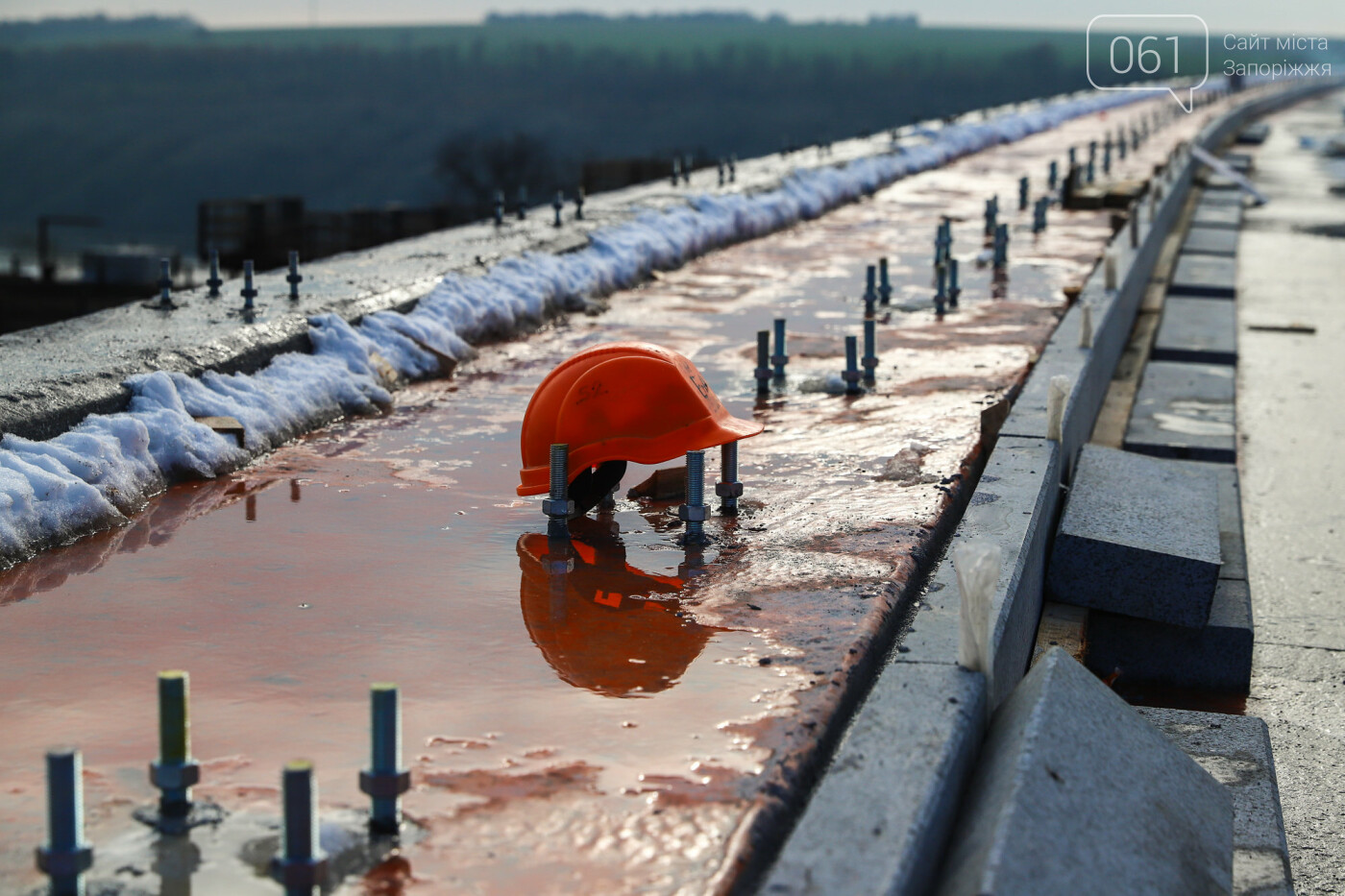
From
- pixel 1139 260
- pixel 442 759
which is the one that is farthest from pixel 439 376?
pixel 1139 260

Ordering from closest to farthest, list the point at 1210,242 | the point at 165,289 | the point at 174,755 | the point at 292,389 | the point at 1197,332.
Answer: the point at 174,755, the point at 292,389, the point at 165,289, the point at 1197,332, the point at 1210,242

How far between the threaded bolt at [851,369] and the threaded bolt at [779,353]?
56 centimetres

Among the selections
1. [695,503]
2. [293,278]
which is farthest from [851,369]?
[293,278]

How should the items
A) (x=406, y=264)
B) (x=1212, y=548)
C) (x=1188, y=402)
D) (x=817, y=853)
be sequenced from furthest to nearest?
1. (x=406, y=264)
2. (x=1188, y=402)
3. (x=1212, y=548)
4. (x=817, y=853)

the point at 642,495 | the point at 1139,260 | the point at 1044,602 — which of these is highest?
the point at 1139,260

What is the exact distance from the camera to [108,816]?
14.1 feet

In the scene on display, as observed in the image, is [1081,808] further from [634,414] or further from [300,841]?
[634,414]

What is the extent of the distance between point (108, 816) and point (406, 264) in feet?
34.1

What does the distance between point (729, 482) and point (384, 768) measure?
350 centimetres

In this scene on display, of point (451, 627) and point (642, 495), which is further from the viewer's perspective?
point (642, 495)

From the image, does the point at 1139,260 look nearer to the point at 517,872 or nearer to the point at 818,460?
the point at 818,460

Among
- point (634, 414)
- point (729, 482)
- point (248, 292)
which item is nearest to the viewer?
point (634, 414)

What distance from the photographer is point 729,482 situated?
735 cm

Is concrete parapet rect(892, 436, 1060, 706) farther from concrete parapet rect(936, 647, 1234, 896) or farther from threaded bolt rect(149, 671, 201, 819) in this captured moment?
threaded bolt rect(149, 671, 201, 819)
